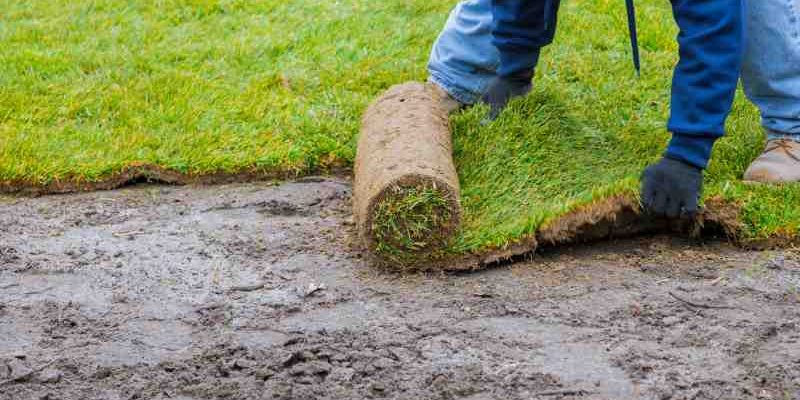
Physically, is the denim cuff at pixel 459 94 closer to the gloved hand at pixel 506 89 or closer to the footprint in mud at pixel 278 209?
the gloved hand at pixel 506 89

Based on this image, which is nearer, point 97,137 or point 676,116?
point 676,116

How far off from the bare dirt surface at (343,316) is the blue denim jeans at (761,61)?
2.48ft

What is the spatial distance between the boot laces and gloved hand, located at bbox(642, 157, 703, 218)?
26.5 inches

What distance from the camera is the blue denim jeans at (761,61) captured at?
377 cm

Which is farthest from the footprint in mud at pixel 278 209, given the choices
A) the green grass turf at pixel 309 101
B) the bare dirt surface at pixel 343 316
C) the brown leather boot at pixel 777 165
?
the brown leather boot at pixel 777 165

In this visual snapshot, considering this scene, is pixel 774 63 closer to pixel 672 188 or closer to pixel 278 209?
pixel 672 188

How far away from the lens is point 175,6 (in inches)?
244

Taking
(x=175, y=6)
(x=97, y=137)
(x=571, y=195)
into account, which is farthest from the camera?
(x=175, y=6)

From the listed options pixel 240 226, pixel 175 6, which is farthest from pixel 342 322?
pixel 175 6

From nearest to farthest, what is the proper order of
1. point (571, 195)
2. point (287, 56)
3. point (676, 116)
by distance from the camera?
point (676, 116) < point (571, 195) < point (287, 56)

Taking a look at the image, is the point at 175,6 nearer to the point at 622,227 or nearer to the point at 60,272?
the point at 60,272

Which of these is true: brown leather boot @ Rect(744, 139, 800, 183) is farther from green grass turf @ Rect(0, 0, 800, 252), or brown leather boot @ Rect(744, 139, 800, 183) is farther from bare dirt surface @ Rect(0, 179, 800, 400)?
bare dirt surface @ Rect(0, 179, 800, 400)

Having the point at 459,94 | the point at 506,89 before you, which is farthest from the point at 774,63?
the point at 459,94

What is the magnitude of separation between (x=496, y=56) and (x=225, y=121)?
1251 mm
